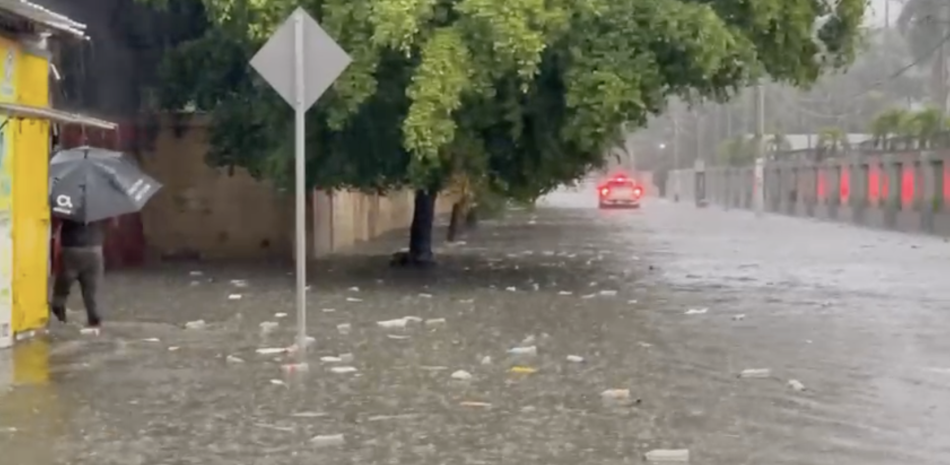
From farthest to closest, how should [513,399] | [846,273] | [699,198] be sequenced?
[699,198] < [846,273] < [513,399]

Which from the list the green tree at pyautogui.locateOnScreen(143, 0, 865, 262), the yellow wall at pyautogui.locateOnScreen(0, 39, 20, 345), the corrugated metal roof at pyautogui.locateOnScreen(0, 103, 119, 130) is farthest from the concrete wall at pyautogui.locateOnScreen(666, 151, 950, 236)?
the yellow wall at pyautogui.locateOnScreen(0, 39, 20, 345)

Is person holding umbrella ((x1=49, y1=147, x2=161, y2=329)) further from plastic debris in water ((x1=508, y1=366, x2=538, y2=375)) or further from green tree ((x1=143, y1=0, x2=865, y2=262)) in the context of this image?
green tree ((x1=143, y1=0, x2=865, y2=262))

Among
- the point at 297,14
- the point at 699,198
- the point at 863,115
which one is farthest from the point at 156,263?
the point at 863,115

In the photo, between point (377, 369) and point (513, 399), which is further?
point (377, 369)

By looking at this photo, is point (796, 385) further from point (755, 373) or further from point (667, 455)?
point (667, 455)

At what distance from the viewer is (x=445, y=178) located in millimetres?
22297

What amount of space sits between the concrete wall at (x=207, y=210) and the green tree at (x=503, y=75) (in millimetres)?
4987

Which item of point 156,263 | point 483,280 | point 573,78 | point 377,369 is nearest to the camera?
point 377,369

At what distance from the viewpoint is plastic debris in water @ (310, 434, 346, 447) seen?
9.34m

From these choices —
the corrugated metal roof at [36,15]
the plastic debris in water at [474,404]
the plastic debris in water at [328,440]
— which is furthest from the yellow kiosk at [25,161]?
the plastic debris in water at [328,440]

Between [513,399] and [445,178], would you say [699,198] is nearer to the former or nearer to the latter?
[445,178]

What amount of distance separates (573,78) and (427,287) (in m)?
3.75

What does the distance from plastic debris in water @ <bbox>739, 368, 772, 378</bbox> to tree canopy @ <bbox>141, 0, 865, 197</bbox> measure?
7.48m

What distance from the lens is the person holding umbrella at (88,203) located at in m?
15.2
